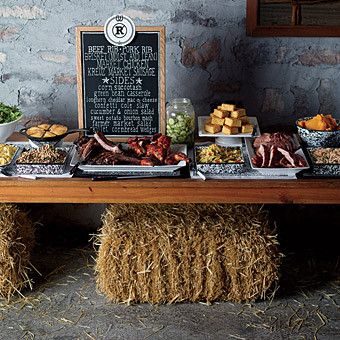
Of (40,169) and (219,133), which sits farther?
(219,133)

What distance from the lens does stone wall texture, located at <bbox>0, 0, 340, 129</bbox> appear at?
4180mm

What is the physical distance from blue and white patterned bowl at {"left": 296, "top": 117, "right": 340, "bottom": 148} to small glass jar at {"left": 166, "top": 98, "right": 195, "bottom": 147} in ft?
1.81

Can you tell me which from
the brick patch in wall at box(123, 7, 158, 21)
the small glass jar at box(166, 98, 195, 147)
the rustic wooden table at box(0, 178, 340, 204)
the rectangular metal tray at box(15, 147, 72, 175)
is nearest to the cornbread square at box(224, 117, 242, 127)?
the small glass jar at box(166, 98, 195, 147)

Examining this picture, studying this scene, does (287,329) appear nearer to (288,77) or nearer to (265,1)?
(288,77)

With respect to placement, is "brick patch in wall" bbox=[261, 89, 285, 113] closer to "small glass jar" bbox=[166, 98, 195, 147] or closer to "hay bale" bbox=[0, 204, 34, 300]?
"small glass jar" bbox=[166, 98, 195, 147]

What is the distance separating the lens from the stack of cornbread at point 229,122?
12.8ft

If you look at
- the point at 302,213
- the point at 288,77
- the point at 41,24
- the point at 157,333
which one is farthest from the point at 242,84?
the point at 157,333

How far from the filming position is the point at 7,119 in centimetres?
401

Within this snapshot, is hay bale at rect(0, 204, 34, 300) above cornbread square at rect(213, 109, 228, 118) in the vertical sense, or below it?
below

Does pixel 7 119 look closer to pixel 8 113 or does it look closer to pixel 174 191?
pixel 8 113

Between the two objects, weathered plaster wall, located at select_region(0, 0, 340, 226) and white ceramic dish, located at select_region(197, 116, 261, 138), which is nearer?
white ceramic dish, located at select_region(197, 116, 261, 138)

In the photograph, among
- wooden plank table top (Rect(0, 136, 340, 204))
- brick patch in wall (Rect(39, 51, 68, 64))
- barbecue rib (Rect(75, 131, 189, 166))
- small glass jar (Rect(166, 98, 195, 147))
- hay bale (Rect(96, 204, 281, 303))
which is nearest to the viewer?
wooden plank table top (Rect(0, 136, 340, 204))

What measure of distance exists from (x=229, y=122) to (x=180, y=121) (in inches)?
9.5

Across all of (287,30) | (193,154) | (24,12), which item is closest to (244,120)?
(193,154)
